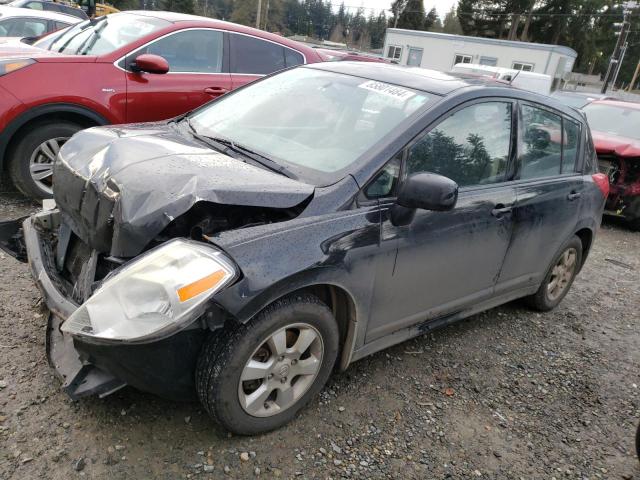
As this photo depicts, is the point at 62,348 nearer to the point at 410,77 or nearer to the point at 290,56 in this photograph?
the point at 410,77

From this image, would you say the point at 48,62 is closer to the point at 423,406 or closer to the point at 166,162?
the point at 166,162

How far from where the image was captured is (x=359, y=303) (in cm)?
259

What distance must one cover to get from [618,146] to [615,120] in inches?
57.0

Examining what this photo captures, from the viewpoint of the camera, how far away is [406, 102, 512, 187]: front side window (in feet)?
9.21

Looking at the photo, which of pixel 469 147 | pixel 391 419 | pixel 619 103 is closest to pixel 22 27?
pixel 469 147

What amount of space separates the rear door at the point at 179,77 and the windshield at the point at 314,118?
69.2 inches

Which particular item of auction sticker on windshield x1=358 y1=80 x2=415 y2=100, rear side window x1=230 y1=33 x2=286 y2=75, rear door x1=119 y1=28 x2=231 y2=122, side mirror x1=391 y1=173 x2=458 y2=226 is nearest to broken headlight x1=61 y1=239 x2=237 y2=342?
side mirror x1=391 y1=173 x2=458 y2=226

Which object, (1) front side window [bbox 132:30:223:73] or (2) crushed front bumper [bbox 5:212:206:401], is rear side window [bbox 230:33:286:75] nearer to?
(1) front side window [bbox 132:30:223:73]

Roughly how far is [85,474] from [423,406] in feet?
5.71

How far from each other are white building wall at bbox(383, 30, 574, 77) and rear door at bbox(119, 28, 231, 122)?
2648 cm

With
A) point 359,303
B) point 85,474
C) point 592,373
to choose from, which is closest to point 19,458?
point 85,474

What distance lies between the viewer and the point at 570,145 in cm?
393

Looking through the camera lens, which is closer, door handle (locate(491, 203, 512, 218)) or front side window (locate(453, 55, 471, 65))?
door handle (locate(491, 203, 512, 218))

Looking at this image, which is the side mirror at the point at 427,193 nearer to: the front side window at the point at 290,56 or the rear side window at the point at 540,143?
the rear side window at the point at 540,143
